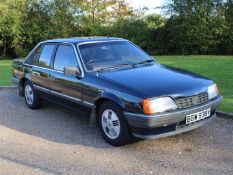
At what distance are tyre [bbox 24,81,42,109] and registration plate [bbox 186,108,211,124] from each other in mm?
3905

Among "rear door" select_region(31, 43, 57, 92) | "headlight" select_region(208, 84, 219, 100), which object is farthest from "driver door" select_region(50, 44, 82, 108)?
"headlight" select_region(208, 84, 219, 100)

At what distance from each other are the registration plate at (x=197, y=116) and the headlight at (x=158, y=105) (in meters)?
0.31

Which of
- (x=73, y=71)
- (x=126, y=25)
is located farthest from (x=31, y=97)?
(x=126, y=25)

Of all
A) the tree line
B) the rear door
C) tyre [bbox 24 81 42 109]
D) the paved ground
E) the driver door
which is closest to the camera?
the paved ground

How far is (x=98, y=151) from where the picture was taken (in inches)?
233

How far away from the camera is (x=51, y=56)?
7789mm

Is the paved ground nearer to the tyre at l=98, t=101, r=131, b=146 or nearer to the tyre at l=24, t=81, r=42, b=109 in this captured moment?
the tyre at l=98, t=101, r=131, b=146

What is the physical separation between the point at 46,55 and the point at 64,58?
0.86 m

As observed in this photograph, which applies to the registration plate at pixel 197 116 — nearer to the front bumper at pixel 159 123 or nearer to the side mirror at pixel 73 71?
the front bumper at pixel 159 123

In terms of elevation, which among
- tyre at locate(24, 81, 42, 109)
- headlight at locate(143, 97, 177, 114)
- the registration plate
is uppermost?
headlight at locate(143, 97, 177, 114)

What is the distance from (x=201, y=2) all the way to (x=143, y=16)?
548 cm

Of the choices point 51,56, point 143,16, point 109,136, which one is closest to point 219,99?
point 109,136

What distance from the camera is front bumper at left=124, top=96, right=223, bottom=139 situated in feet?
18.1

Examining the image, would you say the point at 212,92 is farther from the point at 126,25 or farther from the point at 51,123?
the point at 126,25
